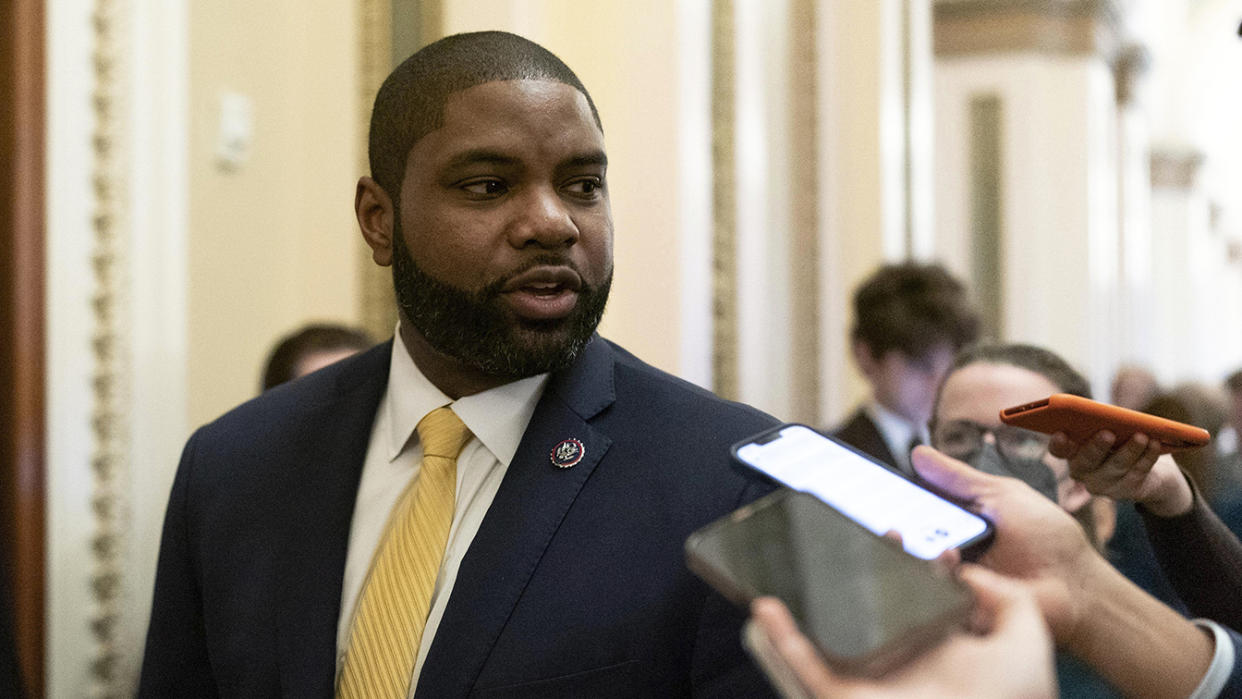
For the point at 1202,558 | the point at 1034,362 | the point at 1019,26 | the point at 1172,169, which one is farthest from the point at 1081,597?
the point at 1172,169

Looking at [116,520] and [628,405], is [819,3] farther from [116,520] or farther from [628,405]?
[628,405]

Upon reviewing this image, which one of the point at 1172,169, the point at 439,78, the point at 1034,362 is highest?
the point at 1172,169

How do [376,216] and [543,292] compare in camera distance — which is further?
[376,216]

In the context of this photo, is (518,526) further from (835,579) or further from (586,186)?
(835,579)

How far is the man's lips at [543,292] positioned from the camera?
1553 millimetres

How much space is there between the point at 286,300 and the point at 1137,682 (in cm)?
264

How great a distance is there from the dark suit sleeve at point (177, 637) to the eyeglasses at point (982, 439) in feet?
4.34

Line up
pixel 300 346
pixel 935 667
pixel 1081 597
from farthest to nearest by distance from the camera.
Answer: pixel 300 346
pixel 1081 597
pixel 935 667

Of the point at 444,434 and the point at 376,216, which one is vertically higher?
the point at 376,216

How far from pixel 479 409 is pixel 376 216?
352 mm

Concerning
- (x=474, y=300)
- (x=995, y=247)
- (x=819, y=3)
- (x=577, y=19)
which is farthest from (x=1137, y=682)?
(x=995, y=247)

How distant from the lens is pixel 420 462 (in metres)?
1.69

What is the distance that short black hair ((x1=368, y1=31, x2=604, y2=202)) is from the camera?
1579 mm

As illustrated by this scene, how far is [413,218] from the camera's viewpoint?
164 centimetres
